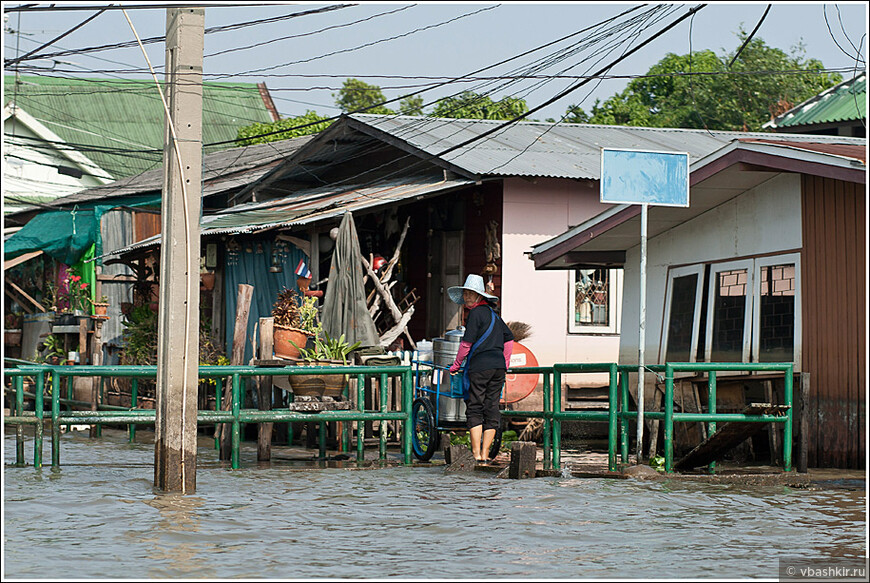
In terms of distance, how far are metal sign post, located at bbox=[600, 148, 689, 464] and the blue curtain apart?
27.8 ft

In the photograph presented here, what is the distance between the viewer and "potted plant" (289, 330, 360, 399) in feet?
47.4

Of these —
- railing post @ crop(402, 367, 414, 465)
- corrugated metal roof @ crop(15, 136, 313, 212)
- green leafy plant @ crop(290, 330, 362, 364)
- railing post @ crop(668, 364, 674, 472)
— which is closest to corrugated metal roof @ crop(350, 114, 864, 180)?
green leafy plant @ crop(290, 330, 362, 364)

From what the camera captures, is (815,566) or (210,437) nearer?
(815,566)

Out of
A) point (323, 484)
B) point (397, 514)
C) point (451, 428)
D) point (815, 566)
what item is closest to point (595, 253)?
point (451, 428)

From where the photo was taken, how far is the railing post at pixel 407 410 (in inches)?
543

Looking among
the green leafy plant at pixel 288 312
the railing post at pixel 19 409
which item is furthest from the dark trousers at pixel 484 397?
the railing post at pixel 19 409

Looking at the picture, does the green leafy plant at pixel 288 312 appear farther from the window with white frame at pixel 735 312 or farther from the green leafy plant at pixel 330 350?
the window with white frame at pixel 735 312

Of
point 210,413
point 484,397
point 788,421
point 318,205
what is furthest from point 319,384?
point 318,205

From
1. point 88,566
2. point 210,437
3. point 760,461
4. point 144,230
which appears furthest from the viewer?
point 144,230

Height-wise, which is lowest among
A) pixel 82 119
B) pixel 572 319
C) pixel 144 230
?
pixel 572 319

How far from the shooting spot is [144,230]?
25344mm

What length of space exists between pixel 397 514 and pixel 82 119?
34.1m

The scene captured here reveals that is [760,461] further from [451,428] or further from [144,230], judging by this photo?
[144,230]

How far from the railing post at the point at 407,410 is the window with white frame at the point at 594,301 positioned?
643cm
